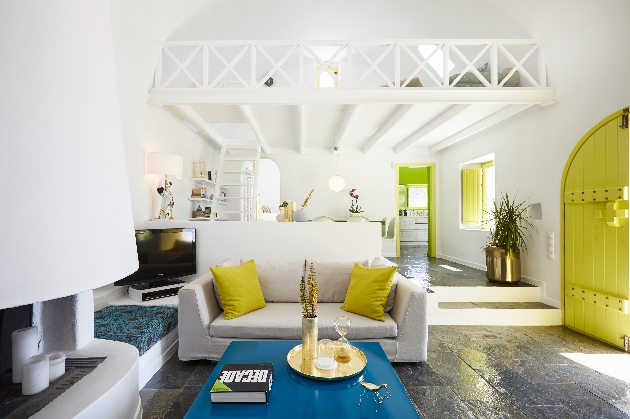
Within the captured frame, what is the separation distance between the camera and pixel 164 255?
3801 mm

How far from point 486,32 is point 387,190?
404cm

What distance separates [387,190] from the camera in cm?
849

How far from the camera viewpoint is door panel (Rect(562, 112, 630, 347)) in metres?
3.30

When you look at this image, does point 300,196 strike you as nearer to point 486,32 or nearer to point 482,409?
point 486,32

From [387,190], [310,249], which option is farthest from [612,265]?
[387,190]

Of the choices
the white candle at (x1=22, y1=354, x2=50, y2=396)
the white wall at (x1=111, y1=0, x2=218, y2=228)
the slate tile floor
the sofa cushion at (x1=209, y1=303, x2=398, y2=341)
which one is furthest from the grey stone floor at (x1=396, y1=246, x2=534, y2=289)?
the white candle at (x1=22, y1=354, x2=50, y2=396)

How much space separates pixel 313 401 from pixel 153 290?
104 inches

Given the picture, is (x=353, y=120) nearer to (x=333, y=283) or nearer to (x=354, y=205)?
(x=354, y=205)

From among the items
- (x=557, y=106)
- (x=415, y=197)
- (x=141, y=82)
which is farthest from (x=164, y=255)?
(x=415, y=197)

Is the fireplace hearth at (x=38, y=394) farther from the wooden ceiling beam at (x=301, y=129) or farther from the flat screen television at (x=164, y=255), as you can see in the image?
the wooden ceiling beam at (x=301, y=129)

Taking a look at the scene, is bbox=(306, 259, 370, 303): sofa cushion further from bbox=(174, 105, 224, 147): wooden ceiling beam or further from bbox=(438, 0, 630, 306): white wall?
bbox=(174, 105, 224, 147): wooden ceiling beam

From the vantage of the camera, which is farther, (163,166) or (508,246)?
(508,246)

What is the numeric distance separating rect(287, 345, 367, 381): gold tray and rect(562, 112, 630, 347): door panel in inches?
116

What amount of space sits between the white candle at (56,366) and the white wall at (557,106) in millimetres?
4753
